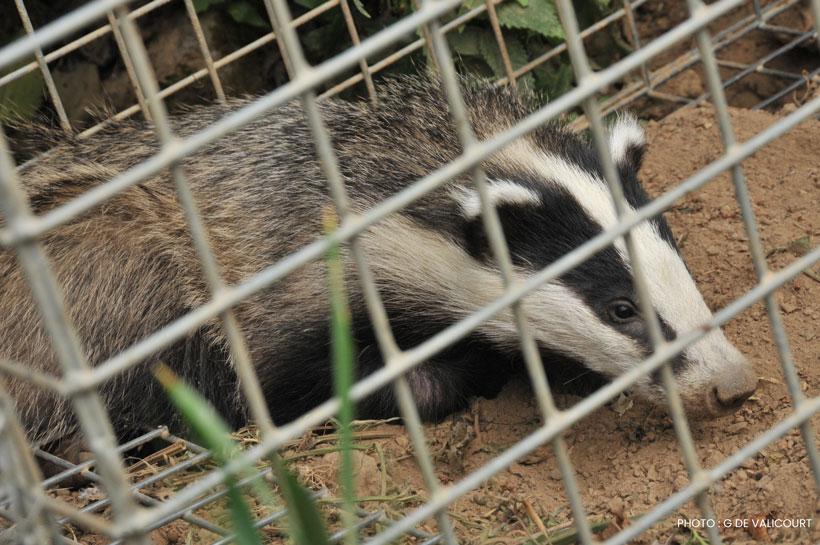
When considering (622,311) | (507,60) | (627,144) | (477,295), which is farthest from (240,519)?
(507,60)

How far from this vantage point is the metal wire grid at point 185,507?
2.46 meters

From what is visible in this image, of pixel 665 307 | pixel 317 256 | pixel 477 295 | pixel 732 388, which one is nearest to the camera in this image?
pixel 317 256

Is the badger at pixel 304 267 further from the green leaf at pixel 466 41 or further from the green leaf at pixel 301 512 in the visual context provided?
the green leaf at pixel 301 512

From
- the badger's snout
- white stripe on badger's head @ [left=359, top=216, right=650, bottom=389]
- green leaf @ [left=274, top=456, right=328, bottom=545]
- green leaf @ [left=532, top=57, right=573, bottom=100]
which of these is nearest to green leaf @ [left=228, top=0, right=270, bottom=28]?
green leaf @ [left=532, top=57, right=573, bottom=100]

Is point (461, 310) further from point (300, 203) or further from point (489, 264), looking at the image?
point (300, 203)

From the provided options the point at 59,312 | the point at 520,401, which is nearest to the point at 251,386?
the point at 59,312

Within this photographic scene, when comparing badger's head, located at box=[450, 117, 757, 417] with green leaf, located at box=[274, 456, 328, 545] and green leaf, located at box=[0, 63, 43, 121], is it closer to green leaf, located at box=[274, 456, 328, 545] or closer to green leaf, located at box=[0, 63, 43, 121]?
green leaf, located at box=[274, 456, 328, 545]

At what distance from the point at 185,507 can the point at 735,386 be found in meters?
1.69

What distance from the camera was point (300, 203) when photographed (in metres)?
3.71

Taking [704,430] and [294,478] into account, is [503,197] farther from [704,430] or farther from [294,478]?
[294,478]

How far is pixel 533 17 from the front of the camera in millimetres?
4766

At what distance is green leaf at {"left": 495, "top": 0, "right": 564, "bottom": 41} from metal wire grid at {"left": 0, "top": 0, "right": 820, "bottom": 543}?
275 centimetres

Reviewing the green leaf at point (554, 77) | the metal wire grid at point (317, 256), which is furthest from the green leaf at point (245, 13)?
the metal wire grid at point (317, 256)

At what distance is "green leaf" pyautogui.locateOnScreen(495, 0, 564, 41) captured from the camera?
15.5 ft
